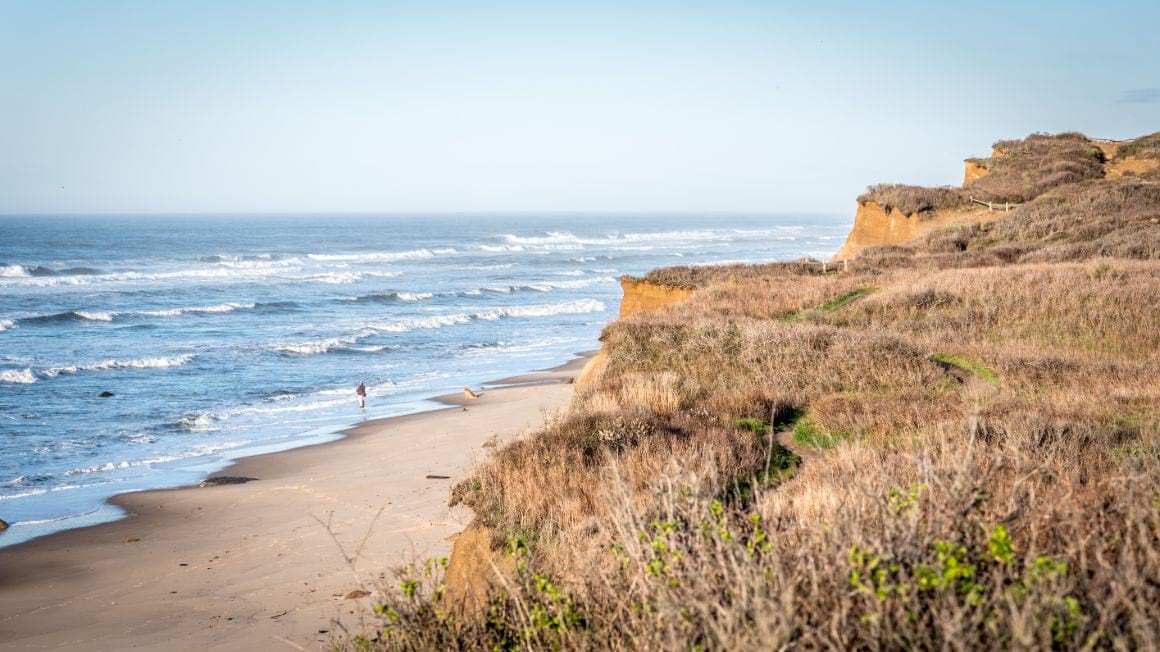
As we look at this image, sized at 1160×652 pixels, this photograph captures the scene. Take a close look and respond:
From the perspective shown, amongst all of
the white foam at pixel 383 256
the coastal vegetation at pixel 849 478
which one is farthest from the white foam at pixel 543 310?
the white foam at pixel 383 256

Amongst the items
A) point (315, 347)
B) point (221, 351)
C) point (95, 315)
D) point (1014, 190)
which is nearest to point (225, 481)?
point (221, 351)

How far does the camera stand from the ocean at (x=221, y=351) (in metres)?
19.8

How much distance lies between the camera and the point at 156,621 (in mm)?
10094

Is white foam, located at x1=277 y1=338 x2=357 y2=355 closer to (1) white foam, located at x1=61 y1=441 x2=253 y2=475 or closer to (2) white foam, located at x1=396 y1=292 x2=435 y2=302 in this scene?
(1) white foam, located at x1=61 y1=441 x2=253 y2=475

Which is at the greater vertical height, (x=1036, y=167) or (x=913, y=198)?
(x=1036, y=167)

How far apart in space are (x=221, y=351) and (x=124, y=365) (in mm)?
4082

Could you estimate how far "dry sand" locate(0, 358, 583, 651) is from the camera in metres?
9.76

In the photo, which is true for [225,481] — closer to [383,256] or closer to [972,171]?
[972,171]

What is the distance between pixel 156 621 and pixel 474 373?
2153cm

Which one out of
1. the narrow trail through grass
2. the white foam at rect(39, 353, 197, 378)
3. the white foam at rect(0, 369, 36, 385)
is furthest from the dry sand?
the white foam at rect(39, 353, 197, 378)

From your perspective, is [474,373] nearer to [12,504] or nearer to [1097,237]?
[12,504]

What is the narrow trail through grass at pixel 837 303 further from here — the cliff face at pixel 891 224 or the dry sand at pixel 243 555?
the cliff face at pixel 891 224

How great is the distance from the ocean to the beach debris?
2.18 feet

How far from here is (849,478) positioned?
6.35 metres
